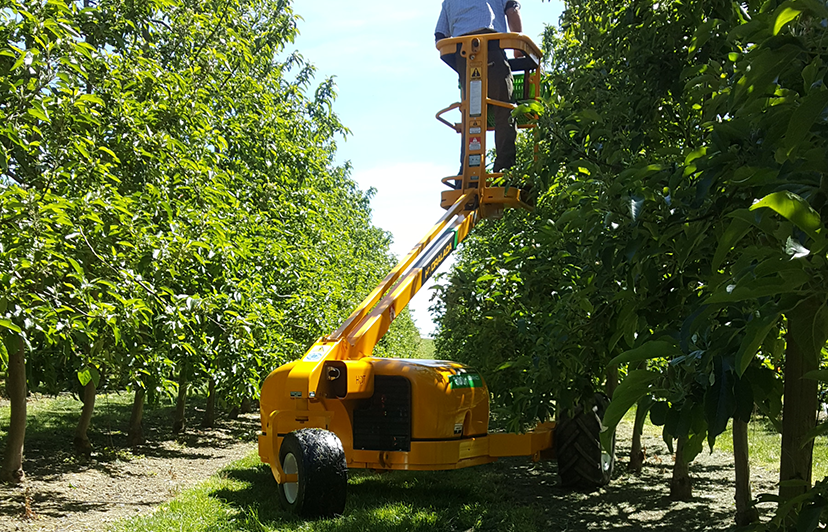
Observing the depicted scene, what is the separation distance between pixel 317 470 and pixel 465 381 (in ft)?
6.77

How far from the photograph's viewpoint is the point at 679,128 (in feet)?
15.5

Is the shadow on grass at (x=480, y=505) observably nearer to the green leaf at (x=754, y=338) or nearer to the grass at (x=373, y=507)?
the grass at (x=373, y=507)

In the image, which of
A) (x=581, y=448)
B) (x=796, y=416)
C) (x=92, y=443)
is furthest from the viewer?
(x=92, y=443)

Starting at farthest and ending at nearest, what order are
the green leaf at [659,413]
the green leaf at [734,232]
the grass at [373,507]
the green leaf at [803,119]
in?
the grass at [373,507] < the green leaf at [659,413] < the green leaf at [734,232] < the green leaf at [803,119]

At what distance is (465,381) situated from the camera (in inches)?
306

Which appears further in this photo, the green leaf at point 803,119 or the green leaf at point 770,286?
the green leaf at point 803,119

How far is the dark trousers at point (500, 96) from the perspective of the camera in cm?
828

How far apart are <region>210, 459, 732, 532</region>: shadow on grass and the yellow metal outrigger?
0.43m

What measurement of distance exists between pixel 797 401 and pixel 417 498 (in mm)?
6306

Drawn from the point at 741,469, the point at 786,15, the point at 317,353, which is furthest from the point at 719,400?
the point at 317,353

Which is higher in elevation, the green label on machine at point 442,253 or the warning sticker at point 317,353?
the green label on machine at point 442,253

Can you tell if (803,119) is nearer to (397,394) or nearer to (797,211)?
(797,211)


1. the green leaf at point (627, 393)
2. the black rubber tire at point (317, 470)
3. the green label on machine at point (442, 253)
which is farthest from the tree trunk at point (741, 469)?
the green leaf at point (627, 393)

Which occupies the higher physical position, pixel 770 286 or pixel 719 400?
pixel 770 286
